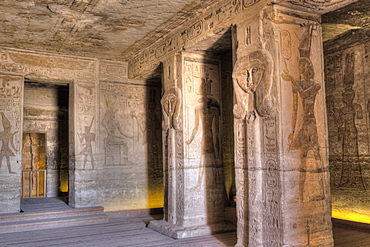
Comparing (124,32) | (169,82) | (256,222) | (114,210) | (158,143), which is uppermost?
(124,32)

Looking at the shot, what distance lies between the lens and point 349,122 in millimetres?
6797

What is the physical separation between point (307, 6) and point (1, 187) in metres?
6.49

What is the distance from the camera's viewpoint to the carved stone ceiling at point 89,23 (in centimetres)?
528

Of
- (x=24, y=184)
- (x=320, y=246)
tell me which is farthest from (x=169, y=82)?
(x=24, y=184)

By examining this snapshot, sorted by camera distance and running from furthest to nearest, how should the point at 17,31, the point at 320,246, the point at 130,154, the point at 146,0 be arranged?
the point at 130,154
the point at 17,31
the point at 146,0
the point at 320,246

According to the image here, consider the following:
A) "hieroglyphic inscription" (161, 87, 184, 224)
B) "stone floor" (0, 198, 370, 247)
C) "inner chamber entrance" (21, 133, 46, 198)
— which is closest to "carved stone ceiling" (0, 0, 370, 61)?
"hieroglyphic inscription" (161, 87, 184, 224)

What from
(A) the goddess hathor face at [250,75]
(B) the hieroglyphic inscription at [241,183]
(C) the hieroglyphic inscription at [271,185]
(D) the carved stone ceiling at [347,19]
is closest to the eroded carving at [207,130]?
(B) the hieroglyphic inscription at [241,183]

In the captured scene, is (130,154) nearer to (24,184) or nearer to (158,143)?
(158,143)

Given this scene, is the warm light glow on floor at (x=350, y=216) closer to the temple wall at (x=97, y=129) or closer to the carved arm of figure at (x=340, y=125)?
the carved arm of figure at (x=340, y=125)

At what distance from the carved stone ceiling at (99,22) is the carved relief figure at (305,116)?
0.89 m

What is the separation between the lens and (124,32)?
21.1 ft

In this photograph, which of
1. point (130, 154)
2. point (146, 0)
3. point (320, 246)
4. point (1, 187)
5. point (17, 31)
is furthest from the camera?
point (130, 154)

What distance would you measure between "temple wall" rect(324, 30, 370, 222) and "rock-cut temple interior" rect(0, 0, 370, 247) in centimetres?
2

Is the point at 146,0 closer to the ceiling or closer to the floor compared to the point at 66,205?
closer to the ceiling
